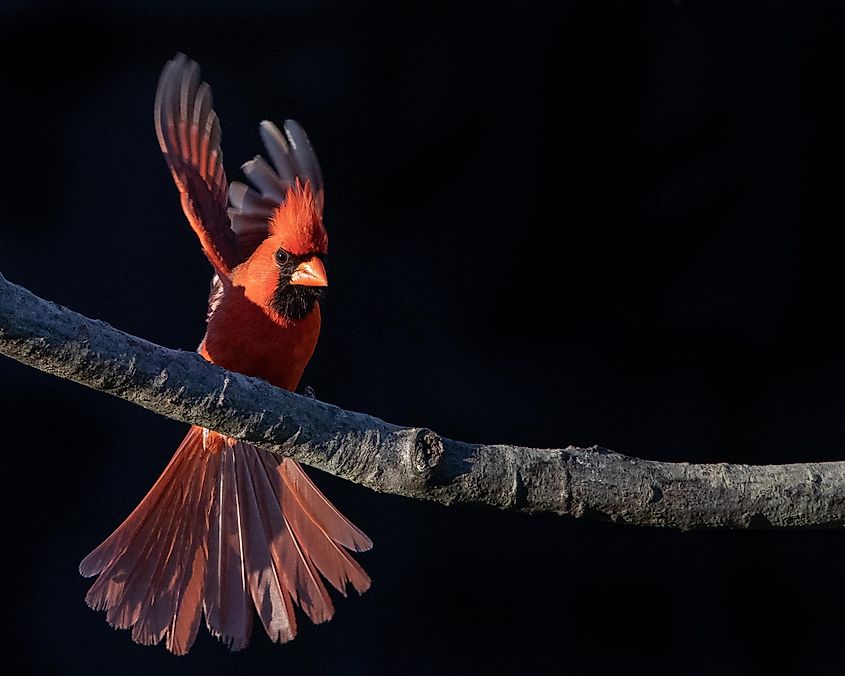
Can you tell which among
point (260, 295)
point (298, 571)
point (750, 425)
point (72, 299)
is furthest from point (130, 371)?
point (750, 425)

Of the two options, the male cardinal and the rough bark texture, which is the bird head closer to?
the male cardinal

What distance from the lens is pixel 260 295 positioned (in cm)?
124

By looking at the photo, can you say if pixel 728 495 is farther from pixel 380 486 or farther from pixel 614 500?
pixel 380 486

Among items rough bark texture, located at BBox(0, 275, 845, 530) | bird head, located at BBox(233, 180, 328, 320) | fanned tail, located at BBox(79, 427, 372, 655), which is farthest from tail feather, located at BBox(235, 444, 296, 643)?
rough bark texture, located at BBox(0, 275, 845, 530)

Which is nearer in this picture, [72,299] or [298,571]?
[298,571]

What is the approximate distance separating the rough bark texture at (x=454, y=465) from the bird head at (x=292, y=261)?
357 millimetres

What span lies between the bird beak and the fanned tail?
27cm

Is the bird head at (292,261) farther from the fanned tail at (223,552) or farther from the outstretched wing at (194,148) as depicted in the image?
the fanned tail at (223,552)

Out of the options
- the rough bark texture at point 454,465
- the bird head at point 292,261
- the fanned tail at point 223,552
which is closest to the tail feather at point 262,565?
the fanned tail at point 223,552

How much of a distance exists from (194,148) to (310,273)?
0.76ft

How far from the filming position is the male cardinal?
122 cm

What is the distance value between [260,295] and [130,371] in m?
0.44

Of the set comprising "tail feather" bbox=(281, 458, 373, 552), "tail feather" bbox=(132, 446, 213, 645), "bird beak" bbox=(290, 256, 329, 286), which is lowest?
"tail feather" bbox=(132, 446, 213, 645)

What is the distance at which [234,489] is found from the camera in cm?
134
